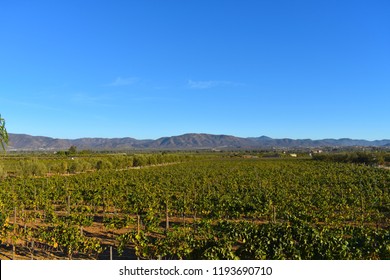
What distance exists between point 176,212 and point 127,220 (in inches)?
237

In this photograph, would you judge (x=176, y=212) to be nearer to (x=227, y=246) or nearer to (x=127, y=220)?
(x=127, y=220)

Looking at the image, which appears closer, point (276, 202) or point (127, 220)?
point (127, 220)

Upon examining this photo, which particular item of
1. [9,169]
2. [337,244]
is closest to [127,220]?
[337,244]

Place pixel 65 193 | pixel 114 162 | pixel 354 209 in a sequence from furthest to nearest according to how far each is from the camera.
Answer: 1. pixel 114 162
2. pixel 65 193
3. pixel 354 209

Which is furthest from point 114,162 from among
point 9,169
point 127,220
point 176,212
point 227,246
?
point 227,246

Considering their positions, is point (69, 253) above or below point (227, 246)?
below

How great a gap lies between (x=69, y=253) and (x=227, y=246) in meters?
6.40
